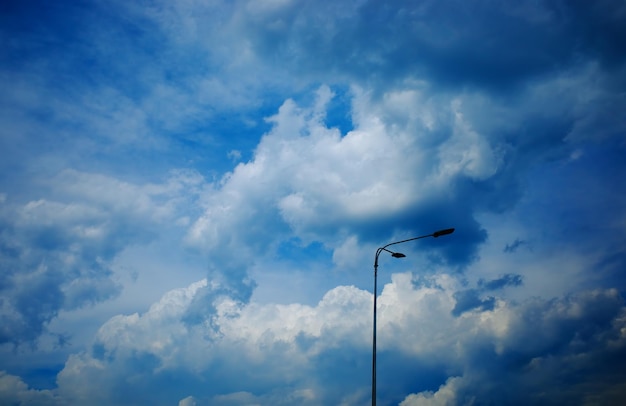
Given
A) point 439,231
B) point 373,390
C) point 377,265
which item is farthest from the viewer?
point 377,265

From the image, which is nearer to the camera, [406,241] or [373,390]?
[373,390]

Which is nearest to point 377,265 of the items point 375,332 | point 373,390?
point 375,332

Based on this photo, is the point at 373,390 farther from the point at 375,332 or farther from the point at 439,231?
the point at 439,231

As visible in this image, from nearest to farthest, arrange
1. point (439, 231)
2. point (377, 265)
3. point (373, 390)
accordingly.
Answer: point (373, 390)
point (439, 231)
point (377, 265)

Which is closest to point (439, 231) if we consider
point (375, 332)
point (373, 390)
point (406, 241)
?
point (406, 241)

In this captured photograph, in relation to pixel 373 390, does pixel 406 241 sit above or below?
above

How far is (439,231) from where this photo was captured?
110 ft

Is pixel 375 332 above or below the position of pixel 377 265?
below

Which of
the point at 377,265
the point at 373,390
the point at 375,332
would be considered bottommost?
the point at 373,390

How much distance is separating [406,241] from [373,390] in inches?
481

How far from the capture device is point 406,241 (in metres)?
36.7

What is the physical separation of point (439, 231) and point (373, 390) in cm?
1292

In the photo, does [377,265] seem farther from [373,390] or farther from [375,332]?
[373,390]

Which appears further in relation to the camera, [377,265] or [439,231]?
[377,265]
